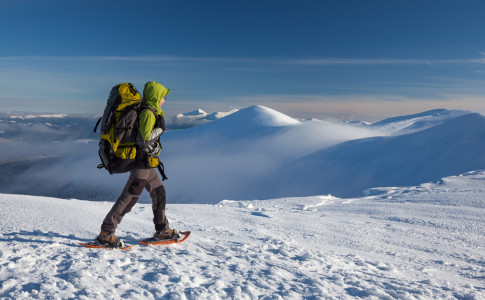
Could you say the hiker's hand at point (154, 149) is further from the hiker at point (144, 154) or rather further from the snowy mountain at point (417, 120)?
the snowy mountain at point (417, 120)

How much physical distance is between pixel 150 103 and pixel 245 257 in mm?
2305

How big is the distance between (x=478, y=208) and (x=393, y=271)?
571 cm

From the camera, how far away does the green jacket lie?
3.73m

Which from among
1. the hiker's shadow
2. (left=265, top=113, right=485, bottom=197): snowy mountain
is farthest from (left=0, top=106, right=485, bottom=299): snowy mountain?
(left=265, top=113, right=485, bottom=197): snowy mountain

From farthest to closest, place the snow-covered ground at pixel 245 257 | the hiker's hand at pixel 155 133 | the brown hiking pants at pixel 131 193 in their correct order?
the brown hiking pants at pixel 131 193 < the hiker's hand at pixel 155 133 < the snow-covered ground at pixel 245 257

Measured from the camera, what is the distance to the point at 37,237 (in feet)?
13.6

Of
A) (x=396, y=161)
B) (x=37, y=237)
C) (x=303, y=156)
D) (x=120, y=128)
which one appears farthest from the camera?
(x=303, y=156)

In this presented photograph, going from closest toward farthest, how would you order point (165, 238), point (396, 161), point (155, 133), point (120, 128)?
point (120, 128)
point (155, 133)
point (165, 238)
point (396, 161)

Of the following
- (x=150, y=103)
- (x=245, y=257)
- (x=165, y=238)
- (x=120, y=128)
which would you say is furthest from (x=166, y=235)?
(x=150, y=103)

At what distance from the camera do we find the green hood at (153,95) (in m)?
3.89

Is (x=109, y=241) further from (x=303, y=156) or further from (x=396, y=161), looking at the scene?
(x=303, y=156)

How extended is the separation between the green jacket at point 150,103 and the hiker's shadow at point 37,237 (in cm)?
180

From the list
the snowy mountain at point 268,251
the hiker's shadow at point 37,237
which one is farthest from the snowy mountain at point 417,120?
the hiker's shadow at point 37,237

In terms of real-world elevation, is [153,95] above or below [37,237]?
above
